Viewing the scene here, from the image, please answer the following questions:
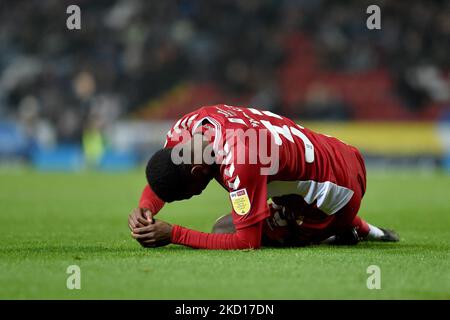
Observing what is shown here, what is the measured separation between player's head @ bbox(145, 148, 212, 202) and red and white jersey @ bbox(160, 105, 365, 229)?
157mm

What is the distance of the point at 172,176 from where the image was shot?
531cm

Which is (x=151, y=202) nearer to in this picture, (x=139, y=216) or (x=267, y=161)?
(x=139, y=216)

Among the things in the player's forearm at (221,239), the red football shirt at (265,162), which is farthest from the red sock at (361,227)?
the player's forearm at (221,239)

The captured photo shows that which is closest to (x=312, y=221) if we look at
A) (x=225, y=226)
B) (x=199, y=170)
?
(x=225, y=226)

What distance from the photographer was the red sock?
6504 mm

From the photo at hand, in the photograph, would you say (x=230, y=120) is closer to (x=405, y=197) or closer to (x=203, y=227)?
(x=203, y=227)

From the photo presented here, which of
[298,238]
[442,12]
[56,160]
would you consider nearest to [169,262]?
[298,238]

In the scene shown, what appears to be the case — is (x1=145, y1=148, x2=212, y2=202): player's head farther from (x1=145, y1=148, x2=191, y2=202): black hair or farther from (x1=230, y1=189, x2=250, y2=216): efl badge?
(x1=230, y1=189, x2=250, y2=216): efl badge

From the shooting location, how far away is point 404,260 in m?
5.47

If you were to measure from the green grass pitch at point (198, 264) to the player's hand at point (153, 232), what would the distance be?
0.32 ft

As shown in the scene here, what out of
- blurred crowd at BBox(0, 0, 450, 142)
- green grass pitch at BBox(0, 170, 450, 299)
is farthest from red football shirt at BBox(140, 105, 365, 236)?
blurred crowd at BBox(0, 0, 450, 142)

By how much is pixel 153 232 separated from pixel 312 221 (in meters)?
1.15

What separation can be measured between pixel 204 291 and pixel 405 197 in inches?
328

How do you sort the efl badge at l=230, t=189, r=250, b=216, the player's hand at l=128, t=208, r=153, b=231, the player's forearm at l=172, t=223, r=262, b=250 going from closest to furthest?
1. the efl badge at l=230, t=189, r=250, b=216
2. the player's forearm at l=172, t=223, r=262, b=250
3. the player's hand at l=128, t=208, r=153, b=231
